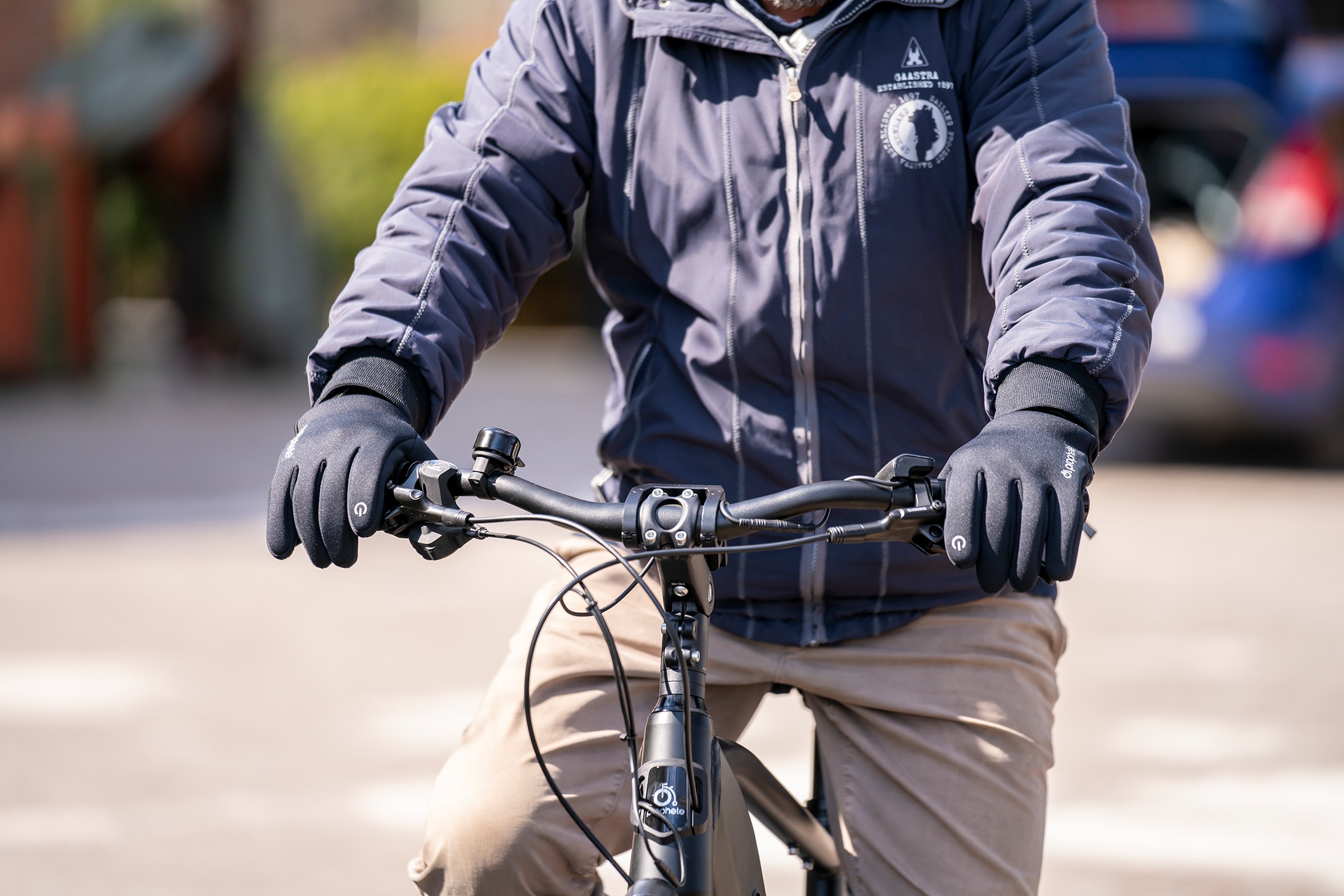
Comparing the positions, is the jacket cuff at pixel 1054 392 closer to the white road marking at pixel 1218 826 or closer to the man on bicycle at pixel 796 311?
the man on bicycle at pixel 796 311

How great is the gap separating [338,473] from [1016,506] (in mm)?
750

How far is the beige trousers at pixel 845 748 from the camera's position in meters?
2.16

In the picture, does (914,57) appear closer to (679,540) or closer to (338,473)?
(679,540)

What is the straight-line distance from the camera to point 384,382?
2115 millimetres

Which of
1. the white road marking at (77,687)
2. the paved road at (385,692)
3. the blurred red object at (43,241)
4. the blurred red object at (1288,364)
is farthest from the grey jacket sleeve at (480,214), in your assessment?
the blurred red object at (43,241)

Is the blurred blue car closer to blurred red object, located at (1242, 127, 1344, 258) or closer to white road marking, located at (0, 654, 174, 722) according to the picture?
blurred red object, located at (1242, 127, 1344, 258)

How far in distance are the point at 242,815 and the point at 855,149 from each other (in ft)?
9.87

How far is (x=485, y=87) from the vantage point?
2.45m

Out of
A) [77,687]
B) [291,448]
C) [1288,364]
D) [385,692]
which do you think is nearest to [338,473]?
[291,448]

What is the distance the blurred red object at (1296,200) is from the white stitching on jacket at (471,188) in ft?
23.4

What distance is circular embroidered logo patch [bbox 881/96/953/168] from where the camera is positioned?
229 centimetres

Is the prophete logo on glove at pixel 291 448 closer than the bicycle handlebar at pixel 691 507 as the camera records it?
No

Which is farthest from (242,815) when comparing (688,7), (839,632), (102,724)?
(688,7)

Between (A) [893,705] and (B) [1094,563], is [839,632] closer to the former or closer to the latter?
(A) [893,705]
